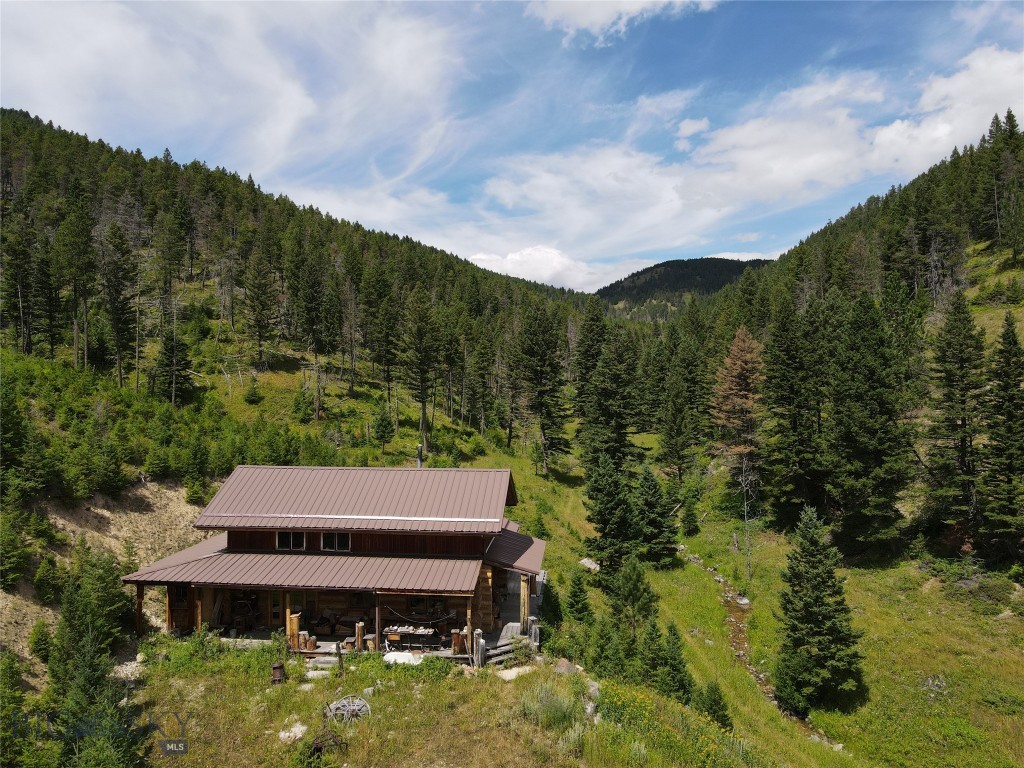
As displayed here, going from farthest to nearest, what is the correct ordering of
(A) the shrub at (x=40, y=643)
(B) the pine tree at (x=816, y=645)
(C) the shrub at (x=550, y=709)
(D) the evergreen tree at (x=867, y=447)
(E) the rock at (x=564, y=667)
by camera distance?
(D) the evergreen tree at (x=867, y=447) < (B) the pine tree at (x=816, y=645) < (E) the rock at (x=564, y=667) < (A) the shrub at (x=40, y=643) < (C) the shrub at (x=550, y=709)

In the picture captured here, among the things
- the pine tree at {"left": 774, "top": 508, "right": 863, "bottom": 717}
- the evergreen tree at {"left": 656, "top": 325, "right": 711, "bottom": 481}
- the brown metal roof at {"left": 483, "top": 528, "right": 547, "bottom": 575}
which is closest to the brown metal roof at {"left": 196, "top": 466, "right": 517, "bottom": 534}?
the brown metal roof at {"left": 483, "top": 528, "right": 547, "bottom": 575}

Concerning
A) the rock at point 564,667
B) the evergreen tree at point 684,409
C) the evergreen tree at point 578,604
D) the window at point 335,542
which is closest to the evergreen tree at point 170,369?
the window at point 335,542

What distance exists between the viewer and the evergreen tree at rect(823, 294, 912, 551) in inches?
1367

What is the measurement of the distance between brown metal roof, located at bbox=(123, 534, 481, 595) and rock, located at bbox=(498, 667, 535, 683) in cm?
300

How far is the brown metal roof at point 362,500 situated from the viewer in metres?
22.1

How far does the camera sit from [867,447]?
35281mm

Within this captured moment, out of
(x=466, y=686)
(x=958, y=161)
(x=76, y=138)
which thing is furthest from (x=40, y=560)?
(x=958, y=161)

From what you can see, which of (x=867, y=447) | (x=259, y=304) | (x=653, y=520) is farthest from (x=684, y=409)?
A: (x=259, y=304)

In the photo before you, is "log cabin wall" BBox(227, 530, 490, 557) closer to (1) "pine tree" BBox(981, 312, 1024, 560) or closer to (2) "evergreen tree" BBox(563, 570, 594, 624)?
(2) "evergreen tree" BBox(563, 570, 594, 624)

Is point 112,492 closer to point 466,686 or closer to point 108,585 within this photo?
point 108,585

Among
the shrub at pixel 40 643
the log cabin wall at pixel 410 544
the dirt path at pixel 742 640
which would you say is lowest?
the dirt path at pixel 742 640

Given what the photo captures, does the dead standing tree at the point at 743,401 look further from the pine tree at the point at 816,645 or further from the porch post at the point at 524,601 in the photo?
the porch post at the point at 524,601

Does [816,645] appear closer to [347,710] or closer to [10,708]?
[347,710]

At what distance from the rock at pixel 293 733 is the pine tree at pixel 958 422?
35649 mm
